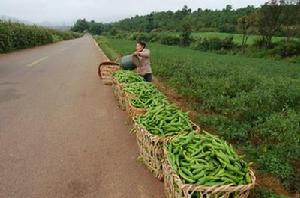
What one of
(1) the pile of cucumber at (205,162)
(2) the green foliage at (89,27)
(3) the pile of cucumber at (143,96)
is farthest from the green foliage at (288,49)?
(2) the green foliage at (89,27)

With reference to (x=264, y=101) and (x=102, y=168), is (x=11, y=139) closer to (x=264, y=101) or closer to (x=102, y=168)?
(x=102, y=168)

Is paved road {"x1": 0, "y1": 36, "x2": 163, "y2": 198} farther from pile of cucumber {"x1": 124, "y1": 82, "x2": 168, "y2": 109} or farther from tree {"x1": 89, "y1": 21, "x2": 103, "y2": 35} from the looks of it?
tree {"x1": 89, "y1": 21, "x2": 103, "y2": 35}

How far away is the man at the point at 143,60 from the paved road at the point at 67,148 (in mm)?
1251

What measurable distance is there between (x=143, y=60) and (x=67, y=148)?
463cm

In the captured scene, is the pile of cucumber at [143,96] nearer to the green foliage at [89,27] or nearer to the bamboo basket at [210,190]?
the bamboo basket at [210,190]

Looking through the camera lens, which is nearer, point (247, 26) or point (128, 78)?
point (128, 78)

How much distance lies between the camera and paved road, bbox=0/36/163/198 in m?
5.31

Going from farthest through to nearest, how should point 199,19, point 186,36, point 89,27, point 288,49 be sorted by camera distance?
point 89,27 < point 199,19 < point 186,36 < point 288,49

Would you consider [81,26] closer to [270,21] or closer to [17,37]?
[270,21]

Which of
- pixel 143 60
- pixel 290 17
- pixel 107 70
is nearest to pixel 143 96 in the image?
pixel 143 60

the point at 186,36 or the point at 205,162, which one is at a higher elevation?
the point at 205,162

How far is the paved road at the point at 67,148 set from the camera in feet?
17.4

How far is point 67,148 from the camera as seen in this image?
22.4 ft

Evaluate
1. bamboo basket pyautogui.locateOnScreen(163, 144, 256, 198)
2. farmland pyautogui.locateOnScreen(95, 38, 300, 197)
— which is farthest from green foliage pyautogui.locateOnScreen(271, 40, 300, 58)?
bamboo basket pyautogui.locateOnScreen(163, 144, 256, 198)
